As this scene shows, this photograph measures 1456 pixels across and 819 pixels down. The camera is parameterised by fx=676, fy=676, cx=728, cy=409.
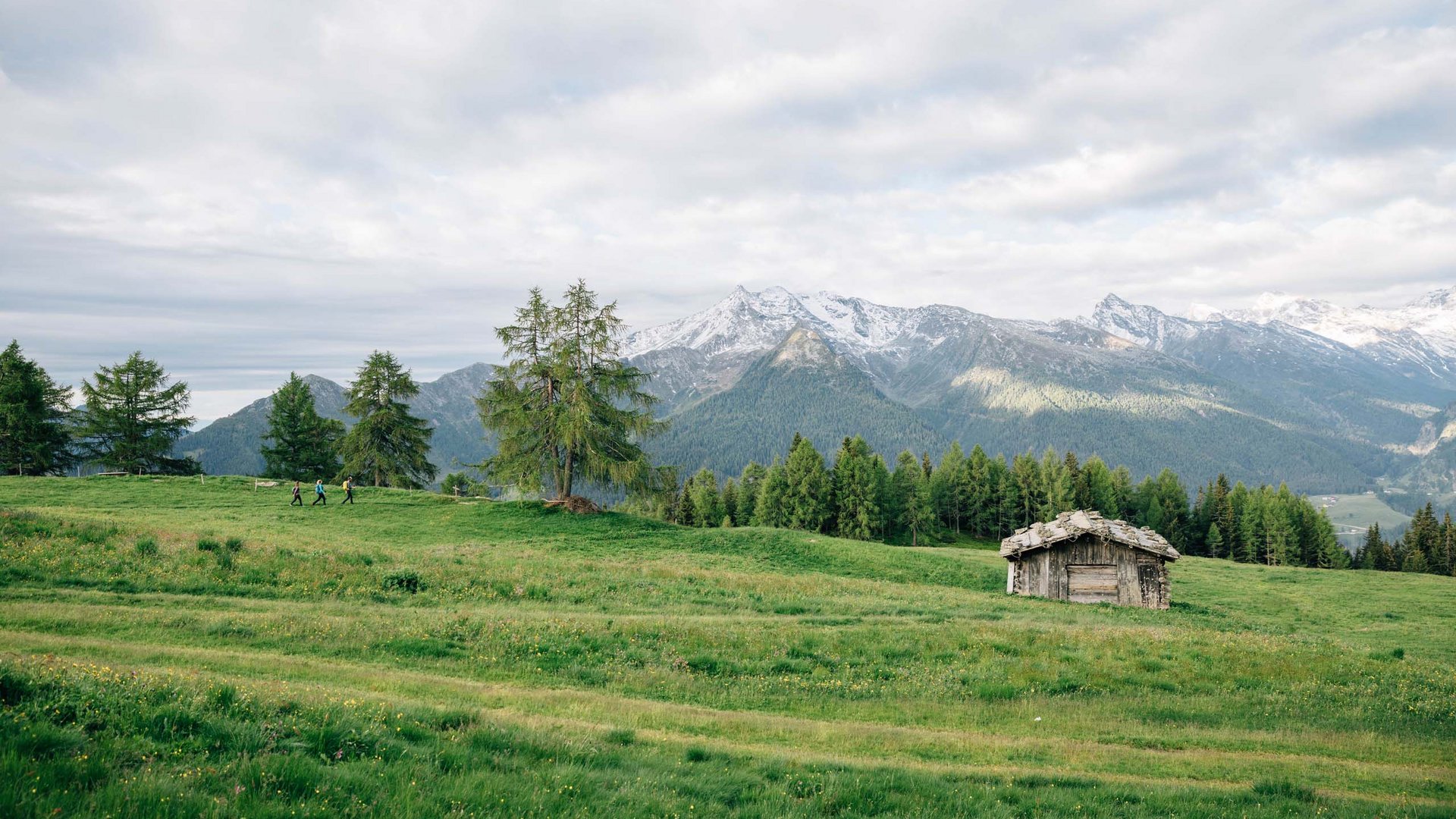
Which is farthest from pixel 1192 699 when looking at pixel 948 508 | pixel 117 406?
pixel 948 508

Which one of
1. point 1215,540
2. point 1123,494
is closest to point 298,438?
point 1123,494

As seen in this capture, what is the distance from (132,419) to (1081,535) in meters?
80.0

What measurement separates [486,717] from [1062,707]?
1319cm

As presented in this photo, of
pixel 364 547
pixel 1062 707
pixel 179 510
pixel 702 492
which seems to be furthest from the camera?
pixel 702 492

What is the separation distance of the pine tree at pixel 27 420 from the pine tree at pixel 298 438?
17.1 m

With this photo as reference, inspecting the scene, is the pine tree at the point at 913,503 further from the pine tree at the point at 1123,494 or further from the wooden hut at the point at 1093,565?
the wooden hut at the point at 1093,565

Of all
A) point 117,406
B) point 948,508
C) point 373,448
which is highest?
point 117,406

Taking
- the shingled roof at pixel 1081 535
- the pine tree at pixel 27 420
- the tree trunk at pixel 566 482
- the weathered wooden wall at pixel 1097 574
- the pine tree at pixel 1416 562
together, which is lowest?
the pine tree at pixel 1416 562

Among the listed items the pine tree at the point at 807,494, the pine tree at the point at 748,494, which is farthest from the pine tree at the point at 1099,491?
the pine tree at the point at 748,494

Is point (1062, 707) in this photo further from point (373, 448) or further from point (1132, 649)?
point (373, 448)

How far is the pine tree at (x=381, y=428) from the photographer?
2450 inches

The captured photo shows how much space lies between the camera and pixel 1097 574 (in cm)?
3594

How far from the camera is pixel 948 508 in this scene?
10900cm

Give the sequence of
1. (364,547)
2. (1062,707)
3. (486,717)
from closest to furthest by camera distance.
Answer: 1. (486,717)
2. (1062,707)
3. (364,547)
